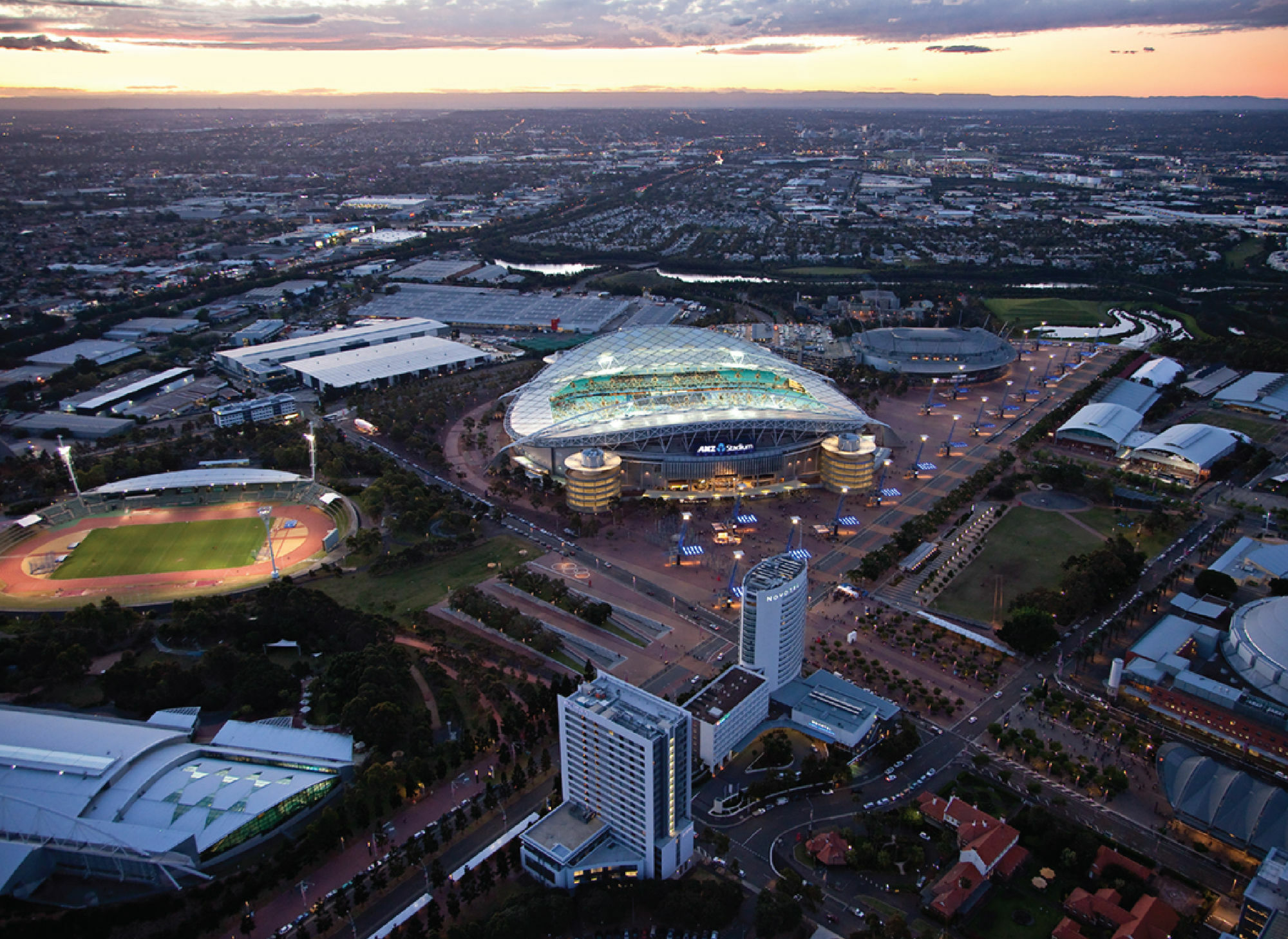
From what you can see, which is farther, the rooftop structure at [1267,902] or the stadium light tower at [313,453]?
the stadium light tower at [313,453]

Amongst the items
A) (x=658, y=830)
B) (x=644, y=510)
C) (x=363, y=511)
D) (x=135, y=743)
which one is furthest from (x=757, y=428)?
(x=135, y=743)

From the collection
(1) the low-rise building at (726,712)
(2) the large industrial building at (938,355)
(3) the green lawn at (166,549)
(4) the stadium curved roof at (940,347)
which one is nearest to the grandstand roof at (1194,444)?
(2) the large industrial building at (938,355)

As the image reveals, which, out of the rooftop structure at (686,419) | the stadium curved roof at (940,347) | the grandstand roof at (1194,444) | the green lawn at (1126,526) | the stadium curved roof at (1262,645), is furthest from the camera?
the stadium curved roof at (940,347)

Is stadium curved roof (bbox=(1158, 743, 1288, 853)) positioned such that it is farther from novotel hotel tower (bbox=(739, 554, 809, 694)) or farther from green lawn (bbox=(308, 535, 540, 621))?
green lawn (bbox=(308, 535, 540, 621))

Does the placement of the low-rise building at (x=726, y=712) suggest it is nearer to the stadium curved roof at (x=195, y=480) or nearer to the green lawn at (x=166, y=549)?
the green lawn at (x=166, y=549)

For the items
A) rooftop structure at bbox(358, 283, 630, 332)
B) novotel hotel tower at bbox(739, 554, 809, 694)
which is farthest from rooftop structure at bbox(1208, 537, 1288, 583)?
rooftop structure at bbox(358, 283, 630, 332)

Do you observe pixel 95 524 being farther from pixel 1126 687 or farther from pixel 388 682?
pixel 1126 687
